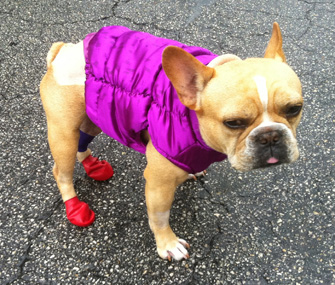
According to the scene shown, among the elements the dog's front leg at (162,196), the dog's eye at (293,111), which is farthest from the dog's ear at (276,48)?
the dog's front leg at (162,196)

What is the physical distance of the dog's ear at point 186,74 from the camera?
1567 mm

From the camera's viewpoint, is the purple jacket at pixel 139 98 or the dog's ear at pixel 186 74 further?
the purple jacket at pixel 139 98

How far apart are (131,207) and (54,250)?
56 centimetres

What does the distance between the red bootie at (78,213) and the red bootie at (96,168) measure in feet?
0.88

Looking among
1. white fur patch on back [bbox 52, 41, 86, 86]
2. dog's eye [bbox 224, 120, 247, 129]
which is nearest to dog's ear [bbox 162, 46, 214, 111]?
dog's eye [bbox 224, 120, 247, 129]

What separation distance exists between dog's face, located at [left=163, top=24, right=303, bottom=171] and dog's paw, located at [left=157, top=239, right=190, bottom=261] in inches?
30.2

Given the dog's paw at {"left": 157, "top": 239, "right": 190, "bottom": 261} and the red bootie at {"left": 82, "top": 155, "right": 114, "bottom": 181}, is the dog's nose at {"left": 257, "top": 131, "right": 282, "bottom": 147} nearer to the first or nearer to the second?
the dog's paw at {"left": 157, "top": 239, "right": 190, "bottom": 261}

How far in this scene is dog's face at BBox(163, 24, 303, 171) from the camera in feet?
5.08

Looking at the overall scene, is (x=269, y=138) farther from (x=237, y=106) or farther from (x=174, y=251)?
(x=174, y=251)

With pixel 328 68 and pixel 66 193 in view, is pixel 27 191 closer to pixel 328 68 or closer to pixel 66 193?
pixel 66 193

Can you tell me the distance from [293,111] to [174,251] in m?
1.10

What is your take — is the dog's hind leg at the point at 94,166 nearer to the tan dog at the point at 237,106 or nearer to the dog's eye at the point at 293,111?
the tan dog at the point at 237,106

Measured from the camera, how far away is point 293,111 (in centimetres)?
164

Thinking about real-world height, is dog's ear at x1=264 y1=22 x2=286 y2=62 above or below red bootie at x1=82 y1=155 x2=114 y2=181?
above
